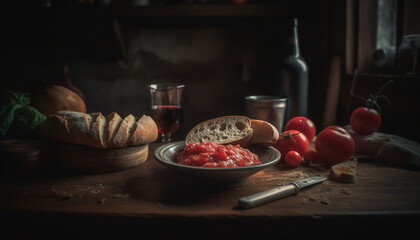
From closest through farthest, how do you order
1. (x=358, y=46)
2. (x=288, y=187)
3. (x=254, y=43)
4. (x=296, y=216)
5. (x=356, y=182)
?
(x=296, y=216)
(x=288, y=187)
(x=356, y=182)
(x=358, y=46)
(x=254, y=43)

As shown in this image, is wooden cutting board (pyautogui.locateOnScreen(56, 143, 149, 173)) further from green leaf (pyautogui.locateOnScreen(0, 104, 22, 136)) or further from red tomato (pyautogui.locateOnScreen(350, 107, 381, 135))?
red tomato (pyautogui.locateOnScreen(350, 107, 381, 135))

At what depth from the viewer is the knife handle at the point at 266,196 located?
0.93 metres

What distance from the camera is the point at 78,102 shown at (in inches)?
86.7

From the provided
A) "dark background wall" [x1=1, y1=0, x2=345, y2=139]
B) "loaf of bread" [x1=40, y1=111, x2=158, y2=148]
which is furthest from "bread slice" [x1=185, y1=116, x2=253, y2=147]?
"dark background wall" [x1=1, y1=0, x2=345, y2=139]

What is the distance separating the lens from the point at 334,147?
53.9 inches

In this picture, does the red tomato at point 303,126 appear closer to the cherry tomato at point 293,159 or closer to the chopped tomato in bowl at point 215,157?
Answer: the cherry tomato at point 293,159

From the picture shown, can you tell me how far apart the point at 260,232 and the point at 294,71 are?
57.6 inches

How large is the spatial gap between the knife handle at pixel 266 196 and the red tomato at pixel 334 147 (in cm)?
42

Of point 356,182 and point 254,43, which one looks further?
point 254,43

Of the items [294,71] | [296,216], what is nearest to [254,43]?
[294,71]

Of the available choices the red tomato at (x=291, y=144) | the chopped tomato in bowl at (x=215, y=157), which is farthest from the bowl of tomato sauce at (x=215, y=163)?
the red tomato at (x=291, y=144)

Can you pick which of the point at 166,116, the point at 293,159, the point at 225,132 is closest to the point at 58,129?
the point at 166,116

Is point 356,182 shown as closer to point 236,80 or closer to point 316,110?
point 316,110

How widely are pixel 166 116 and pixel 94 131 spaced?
58 cm
